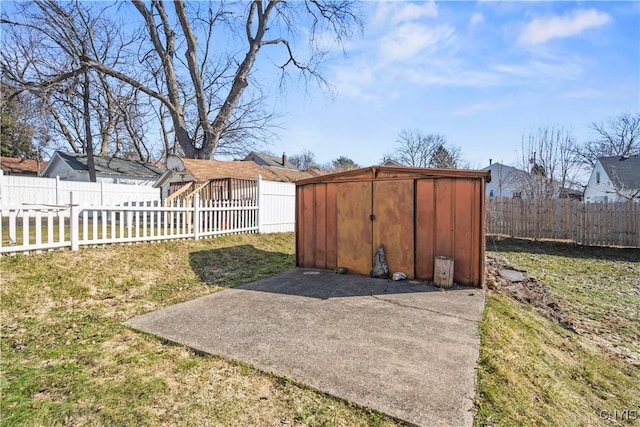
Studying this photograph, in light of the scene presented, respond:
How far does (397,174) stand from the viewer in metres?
5.84

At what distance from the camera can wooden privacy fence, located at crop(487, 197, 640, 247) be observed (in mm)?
11070

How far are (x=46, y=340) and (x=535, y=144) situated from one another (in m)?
19.4

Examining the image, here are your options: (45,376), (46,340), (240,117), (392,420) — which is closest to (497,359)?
(392,420)

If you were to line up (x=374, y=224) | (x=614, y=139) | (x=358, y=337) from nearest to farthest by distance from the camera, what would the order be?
(x=358, y=337)
(x=374, y=224)
(x=614, y=139)

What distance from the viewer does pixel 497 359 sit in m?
2.87

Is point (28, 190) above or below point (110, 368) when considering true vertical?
above

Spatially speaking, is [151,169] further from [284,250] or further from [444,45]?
[444,45]

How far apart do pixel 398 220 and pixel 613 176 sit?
72.6 ft

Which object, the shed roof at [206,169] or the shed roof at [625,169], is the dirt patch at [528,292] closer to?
the shed roof at [206,169]

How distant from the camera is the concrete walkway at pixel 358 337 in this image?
2.35 m

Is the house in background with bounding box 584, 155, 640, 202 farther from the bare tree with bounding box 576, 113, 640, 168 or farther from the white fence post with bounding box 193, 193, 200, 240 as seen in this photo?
the white fence post with bounding box 193, 193, 200, 240

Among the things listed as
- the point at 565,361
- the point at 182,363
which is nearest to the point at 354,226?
the point at 565,361

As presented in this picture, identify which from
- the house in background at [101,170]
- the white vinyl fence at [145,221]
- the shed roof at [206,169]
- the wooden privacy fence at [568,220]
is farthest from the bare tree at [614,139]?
the house in background at [101,170]

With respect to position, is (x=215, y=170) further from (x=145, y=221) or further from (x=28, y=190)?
(x=28, y=190)
